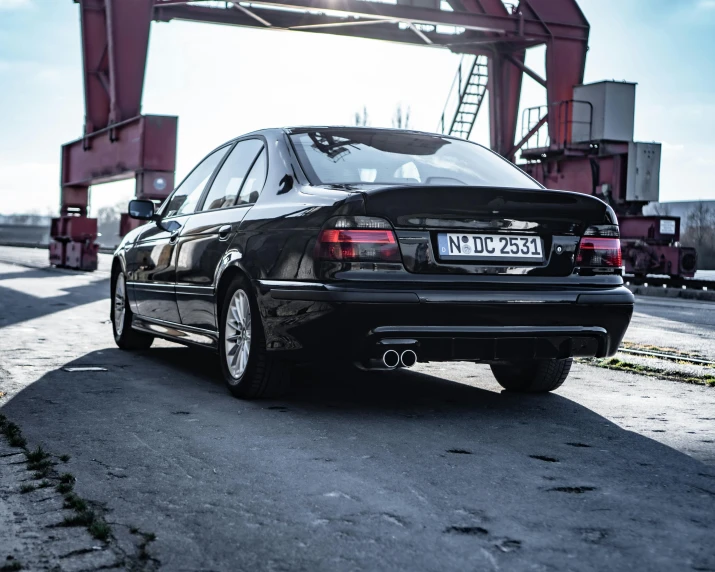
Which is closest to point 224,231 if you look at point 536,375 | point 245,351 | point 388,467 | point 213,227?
point 213,227

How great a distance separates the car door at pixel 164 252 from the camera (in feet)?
21.4

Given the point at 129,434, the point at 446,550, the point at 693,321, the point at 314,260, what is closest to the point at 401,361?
the point at 314,260

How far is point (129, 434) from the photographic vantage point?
442 cm

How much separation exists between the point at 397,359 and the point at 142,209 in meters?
3.18

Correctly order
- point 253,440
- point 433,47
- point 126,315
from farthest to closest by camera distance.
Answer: point 433,47, point 126,315, point 253,440

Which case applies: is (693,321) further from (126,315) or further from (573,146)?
(573,146)

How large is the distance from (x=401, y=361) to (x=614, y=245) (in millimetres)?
1355

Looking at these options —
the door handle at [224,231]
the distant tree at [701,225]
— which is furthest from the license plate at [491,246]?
the distant tree at [701,225]

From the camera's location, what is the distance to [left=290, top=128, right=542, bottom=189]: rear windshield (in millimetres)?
5219

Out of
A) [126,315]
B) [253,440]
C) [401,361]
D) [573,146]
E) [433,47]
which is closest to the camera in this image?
[253,440]

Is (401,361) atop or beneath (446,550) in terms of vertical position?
atop

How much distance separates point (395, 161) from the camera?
5.40m

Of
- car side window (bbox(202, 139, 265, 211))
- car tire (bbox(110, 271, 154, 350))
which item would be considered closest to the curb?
car tire (bbox(110, 271, 154, 350))

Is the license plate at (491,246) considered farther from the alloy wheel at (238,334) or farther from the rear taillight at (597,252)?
the alloy wheel at (238,334)
